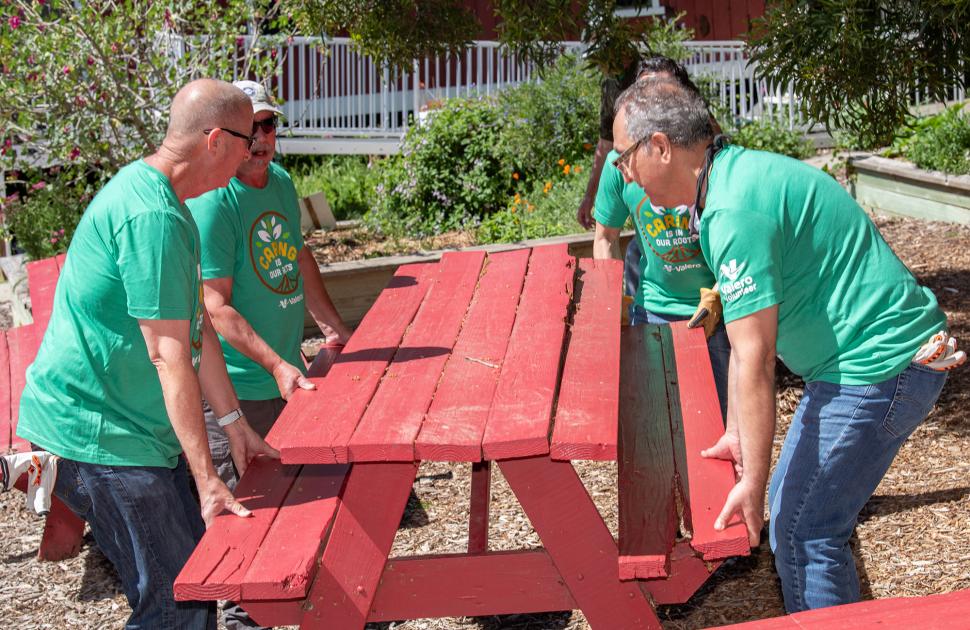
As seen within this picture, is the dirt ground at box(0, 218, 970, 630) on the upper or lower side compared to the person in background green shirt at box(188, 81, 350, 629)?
lower

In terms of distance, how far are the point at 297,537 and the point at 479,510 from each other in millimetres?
1367

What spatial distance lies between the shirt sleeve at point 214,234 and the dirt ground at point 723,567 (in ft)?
4.66

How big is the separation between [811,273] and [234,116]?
62.6 inches

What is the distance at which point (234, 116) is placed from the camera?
117 inches

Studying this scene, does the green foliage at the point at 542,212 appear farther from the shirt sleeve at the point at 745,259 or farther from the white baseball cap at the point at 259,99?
the shirt sleeve at the point at 745,259

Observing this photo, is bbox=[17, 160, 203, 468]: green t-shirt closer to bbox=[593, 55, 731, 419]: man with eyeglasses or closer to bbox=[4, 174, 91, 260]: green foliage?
bbox=[593, 55, 731, 419]: man with eyeglasses

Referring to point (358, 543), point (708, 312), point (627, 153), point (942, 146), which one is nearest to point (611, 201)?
point (708, 312)

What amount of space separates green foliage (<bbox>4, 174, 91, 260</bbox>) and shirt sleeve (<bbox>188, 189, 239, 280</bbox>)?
5.18m

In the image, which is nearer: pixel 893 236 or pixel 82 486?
pixel 82 486

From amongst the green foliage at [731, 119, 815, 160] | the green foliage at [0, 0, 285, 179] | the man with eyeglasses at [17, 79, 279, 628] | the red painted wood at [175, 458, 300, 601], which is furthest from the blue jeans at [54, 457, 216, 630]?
the green foliage at [731, 119, 815, 160]

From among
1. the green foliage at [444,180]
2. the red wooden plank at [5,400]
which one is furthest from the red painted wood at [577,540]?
the green foliage at [444,180]

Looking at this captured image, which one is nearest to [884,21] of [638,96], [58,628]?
[638,96]

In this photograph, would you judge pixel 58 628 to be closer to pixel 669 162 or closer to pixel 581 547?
pixel 581 547

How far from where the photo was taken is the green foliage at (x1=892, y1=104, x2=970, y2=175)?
332 inches
